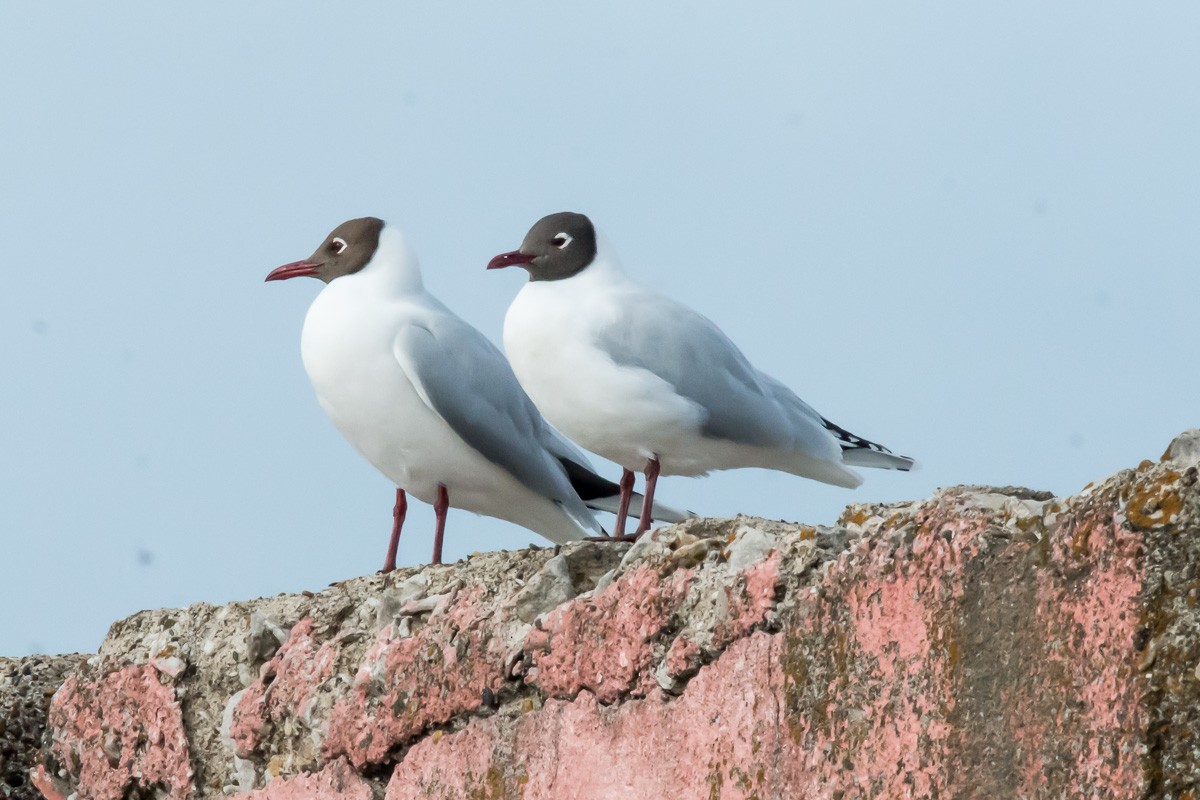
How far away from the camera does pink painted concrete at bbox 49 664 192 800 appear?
3467 mm

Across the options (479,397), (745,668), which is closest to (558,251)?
(479,397)

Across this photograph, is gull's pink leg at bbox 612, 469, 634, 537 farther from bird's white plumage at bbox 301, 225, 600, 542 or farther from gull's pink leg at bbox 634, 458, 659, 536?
bird's white plumage at bbox 301, 225, 600, 542

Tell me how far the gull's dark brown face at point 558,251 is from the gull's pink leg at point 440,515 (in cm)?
77

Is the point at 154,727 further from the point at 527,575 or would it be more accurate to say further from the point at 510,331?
the point at 510,331

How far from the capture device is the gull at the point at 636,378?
13.3ft

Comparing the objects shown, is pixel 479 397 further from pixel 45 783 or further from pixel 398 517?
pixel 45 783

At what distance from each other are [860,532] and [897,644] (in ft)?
0.87

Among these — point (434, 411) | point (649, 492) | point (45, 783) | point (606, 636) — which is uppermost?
point (434, 411)

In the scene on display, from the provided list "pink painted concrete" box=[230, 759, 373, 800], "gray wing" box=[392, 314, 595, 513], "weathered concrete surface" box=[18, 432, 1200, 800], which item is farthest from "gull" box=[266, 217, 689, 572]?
"pink painted concrete" box=[230, 759, 373, 800]

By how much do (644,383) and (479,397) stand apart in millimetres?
894

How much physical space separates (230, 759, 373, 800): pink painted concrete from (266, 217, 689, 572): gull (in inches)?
59.7

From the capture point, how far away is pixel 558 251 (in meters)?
4.50

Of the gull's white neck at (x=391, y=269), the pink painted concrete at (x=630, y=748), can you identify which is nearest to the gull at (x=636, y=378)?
the gull's white neck at (x=391, y=269)

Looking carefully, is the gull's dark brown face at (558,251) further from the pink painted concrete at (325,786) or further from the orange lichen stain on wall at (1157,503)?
the orange lichen stain on wall at (1157,503)
